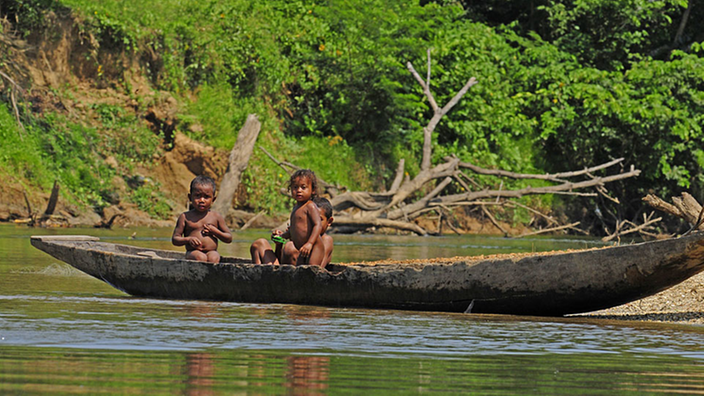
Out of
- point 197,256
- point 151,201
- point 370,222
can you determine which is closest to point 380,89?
point 370,222

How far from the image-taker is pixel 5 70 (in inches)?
703

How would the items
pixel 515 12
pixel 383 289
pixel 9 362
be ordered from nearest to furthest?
pixel 9 362, pixel 383 289, pixel 515 12

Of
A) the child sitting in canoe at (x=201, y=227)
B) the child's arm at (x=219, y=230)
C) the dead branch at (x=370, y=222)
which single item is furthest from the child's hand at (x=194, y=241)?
the dead branch at (x=370, y=222)

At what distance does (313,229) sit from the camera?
764cm

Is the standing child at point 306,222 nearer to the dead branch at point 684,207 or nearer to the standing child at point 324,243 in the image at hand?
the standing child at point 324,243

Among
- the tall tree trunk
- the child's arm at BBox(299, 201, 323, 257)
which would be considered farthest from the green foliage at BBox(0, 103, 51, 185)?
the child's arm at BBox(299, 201, 323, 257)

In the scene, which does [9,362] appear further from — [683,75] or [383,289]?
[683,75]

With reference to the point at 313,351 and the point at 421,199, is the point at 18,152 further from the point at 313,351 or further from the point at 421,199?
the point at 313,351

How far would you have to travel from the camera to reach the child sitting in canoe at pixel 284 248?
775 cm

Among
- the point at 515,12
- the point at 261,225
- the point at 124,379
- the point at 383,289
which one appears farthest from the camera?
the point at 515,12

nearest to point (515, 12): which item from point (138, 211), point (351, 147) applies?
point (351, 147)

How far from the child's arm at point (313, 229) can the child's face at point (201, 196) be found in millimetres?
925

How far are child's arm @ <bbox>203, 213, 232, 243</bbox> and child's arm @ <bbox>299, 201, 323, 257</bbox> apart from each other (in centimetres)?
73

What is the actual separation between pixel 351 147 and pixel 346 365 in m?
16.5
